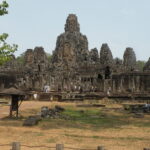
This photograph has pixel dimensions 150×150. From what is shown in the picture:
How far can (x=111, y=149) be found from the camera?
37.5ft

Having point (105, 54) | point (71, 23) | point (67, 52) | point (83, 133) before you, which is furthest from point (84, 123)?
point (71, 23)

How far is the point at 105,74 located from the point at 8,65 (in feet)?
60.4

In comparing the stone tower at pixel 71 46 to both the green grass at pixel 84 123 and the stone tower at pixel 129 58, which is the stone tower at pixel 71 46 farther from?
the green grass at pixel 84 123

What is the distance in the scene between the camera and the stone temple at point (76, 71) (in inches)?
1845

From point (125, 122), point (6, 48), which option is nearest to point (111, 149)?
point (6, 48)

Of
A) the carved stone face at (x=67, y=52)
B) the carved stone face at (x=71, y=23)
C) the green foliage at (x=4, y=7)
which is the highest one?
the carved stone face at (x=71, y=23)

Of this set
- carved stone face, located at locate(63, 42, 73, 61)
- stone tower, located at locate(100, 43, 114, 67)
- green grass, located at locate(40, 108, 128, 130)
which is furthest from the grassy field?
stone tower, located at locate(100, 43, 114, 67)

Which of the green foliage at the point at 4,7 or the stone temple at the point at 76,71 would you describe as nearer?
the green foliage at the point at 4,7

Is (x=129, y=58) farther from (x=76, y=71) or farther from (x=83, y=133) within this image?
(x=83, y=133)

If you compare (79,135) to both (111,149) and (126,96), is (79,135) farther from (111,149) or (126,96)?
(126,96)

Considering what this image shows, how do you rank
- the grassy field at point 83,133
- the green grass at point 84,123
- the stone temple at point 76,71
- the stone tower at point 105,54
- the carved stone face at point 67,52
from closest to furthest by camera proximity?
the grassy field at point 83,133, the green grass at point 84,123, the stone temple at point 76,71, the carved stone face at point 67,52, the stone tower at point 105,54

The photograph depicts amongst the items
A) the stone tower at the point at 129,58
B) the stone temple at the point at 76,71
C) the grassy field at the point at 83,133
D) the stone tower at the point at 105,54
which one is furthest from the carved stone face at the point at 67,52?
the grassy field at the point at 83,133

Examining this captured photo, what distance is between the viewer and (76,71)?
51688 mm

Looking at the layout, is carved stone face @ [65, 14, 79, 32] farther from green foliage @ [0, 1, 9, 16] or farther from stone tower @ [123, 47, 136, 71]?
green foliage @ [0, 1, 9, 16]
